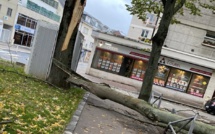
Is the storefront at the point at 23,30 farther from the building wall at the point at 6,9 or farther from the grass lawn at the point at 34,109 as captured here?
the grass lawn at the point at 34,109

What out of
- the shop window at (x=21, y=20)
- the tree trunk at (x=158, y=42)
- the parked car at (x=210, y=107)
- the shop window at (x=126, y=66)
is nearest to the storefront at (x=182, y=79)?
the shop window at (x=126, y=66)

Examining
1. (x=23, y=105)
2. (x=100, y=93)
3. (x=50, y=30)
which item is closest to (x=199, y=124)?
(x=100, y=93)

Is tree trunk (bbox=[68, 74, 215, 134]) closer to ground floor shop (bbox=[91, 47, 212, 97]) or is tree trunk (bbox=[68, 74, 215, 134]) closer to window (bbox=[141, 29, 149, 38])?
ground floor shop (bbox=[91, 47, 212, 97])

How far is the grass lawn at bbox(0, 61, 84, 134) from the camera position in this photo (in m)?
5.14

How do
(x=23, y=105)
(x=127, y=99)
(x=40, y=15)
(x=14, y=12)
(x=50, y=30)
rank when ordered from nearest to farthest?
(x=23, y=105)
(x=127, y=99)
(x=50, y=30)
(x=14, y=12)
(x=40, y=15)

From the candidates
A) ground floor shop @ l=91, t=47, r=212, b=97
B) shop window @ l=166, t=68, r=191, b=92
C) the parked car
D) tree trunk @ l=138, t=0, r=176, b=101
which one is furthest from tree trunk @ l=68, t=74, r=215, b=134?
shop window @ l=166, t=68, r=191, b=92

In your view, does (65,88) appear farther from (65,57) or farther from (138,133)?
(138,133)

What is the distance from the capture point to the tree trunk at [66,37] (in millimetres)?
10430

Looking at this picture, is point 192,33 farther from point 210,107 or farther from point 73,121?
point 73,121

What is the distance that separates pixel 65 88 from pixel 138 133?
3771 mm

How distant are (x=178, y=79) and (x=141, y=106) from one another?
1922 centimetres

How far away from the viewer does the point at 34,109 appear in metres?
6.57

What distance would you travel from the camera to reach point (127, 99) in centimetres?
919

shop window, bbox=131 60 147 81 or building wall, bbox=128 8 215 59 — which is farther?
shop window, bbox=131 60 147 81
